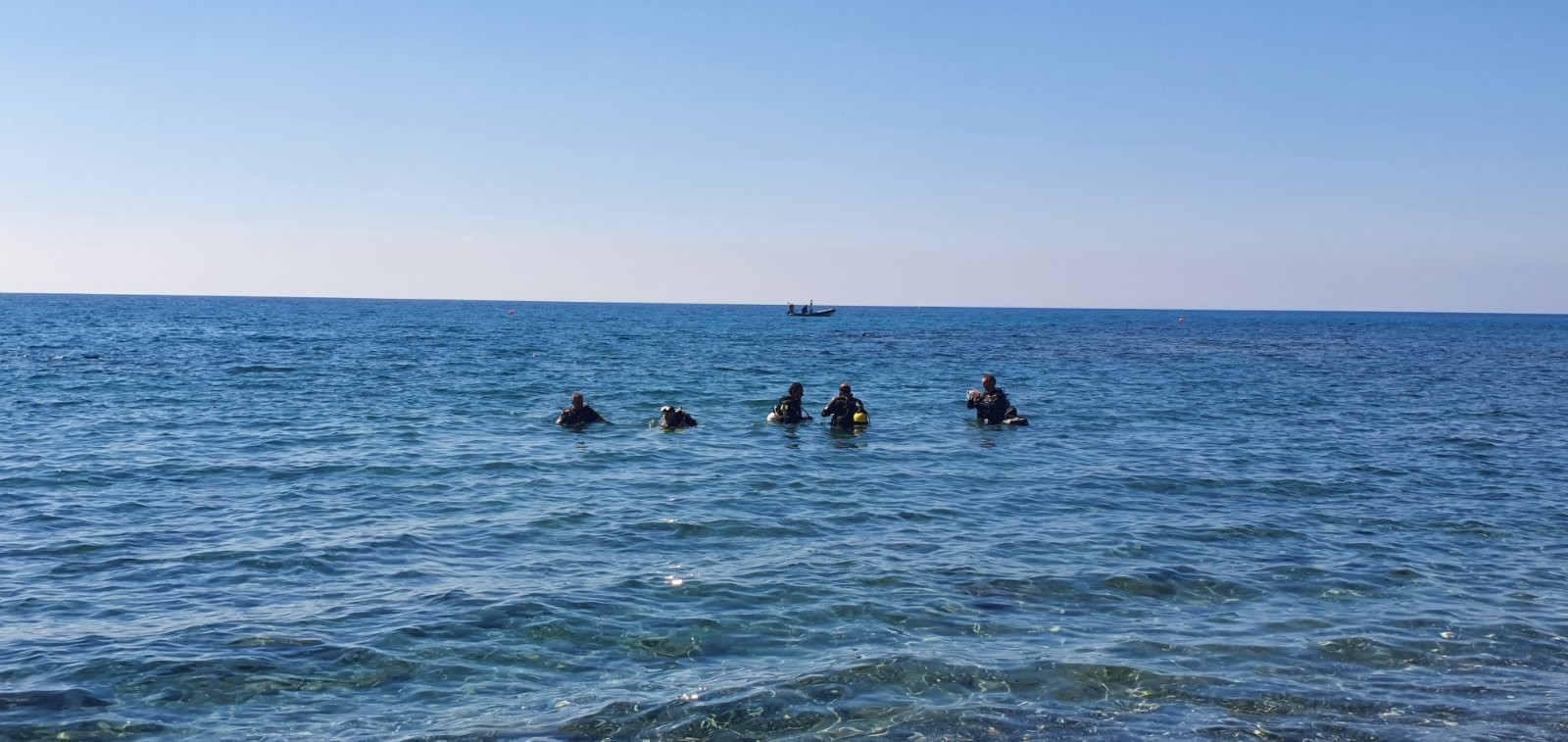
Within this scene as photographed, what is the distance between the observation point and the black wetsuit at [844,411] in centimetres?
2717

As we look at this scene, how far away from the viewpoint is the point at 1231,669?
10109mm

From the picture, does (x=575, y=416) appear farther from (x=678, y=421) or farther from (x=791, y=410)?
(x=791, y=410)

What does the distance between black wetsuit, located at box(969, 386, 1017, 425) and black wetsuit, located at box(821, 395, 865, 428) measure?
350 centimetres

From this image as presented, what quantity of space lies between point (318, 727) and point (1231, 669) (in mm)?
7823

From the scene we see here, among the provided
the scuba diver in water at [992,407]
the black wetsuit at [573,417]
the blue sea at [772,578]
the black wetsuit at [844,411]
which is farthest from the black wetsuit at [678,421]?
the scuba diver in water at [992,407]

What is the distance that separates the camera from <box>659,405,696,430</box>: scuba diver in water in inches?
1067

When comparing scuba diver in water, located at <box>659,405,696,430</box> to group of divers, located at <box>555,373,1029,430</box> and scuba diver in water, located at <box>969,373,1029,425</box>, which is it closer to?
group of divers, located at <box>555,373,1029,430</box>

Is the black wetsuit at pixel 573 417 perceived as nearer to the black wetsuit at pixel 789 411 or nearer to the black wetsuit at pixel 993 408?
the black wetsuit at pixel 789 411

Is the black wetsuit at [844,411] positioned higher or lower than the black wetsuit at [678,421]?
higher

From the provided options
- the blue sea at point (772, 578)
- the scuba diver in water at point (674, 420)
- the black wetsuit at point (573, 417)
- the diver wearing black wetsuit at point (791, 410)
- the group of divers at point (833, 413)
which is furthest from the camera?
the diver wearing black wetsuit at point (791, 410)

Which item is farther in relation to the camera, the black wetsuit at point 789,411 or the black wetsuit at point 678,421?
the black wetsuit at point 789,411

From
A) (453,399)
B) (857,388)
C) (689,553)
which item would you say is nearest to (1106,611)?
(689,553)

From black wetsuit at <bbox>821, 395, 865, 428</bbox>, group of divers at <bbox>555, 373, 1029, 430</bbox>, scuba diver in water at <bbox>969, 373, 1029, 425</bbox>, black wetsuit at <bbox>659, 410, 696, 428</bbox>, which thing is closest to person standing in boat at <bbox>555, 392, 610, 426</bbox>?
group of divers at <bbox>555, 373, 1029, 430</bbox>

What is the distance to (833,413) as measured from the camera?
89.8 feet
